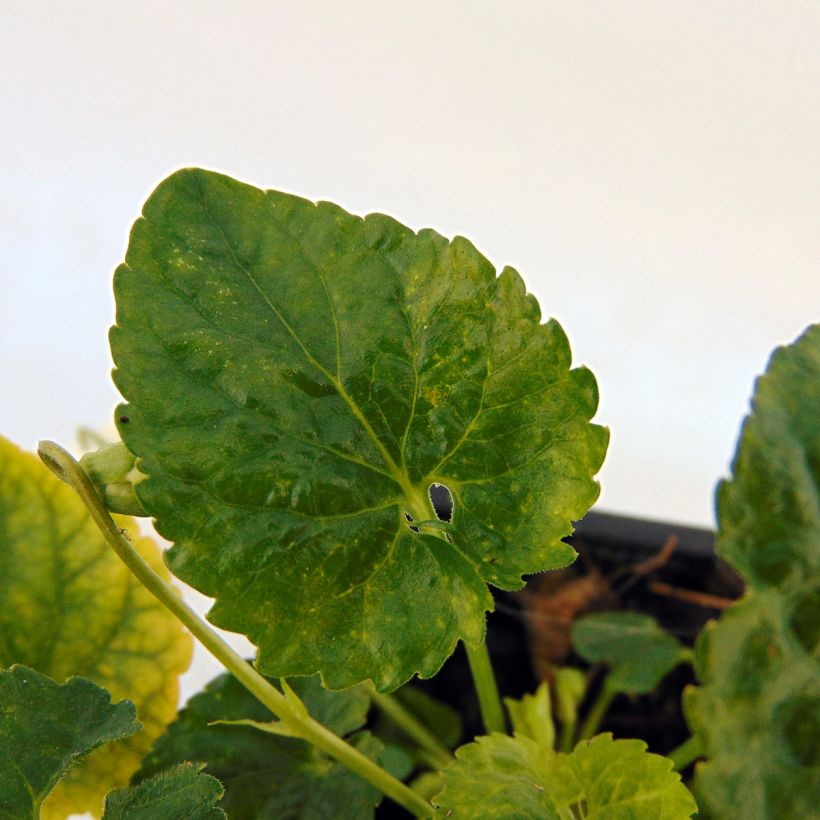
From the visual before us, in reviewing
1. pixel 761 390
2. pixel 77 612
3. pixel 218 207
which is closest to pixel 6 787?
pixel 77 612

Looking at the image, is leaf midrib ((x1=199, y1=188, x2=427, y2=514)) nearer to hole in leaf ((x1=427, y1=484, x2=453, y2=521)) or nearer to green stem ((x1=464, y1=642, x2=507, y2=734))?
green stem ((x1=464, y1=642, x2=507, y2=734))

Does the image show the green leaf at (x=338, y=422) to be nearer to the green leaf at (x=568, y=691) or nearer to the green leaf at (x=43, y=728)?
the green leaf at (x=43, y=728)

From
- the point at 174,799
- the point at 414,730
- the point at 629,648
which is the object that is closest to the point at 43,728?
the point at 174,799

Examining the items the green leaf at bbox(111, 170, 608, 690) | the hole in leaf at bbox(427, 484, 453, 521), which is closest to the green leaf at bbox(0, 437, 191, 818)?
the green leaf at bbox(111, 170, 608, 690)

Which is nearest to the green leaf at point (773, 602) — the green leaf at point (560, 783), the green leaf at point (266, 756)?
the green leaf at point (560, 783)

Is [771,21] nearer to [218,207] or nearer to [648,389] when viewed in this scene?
[648,389]
